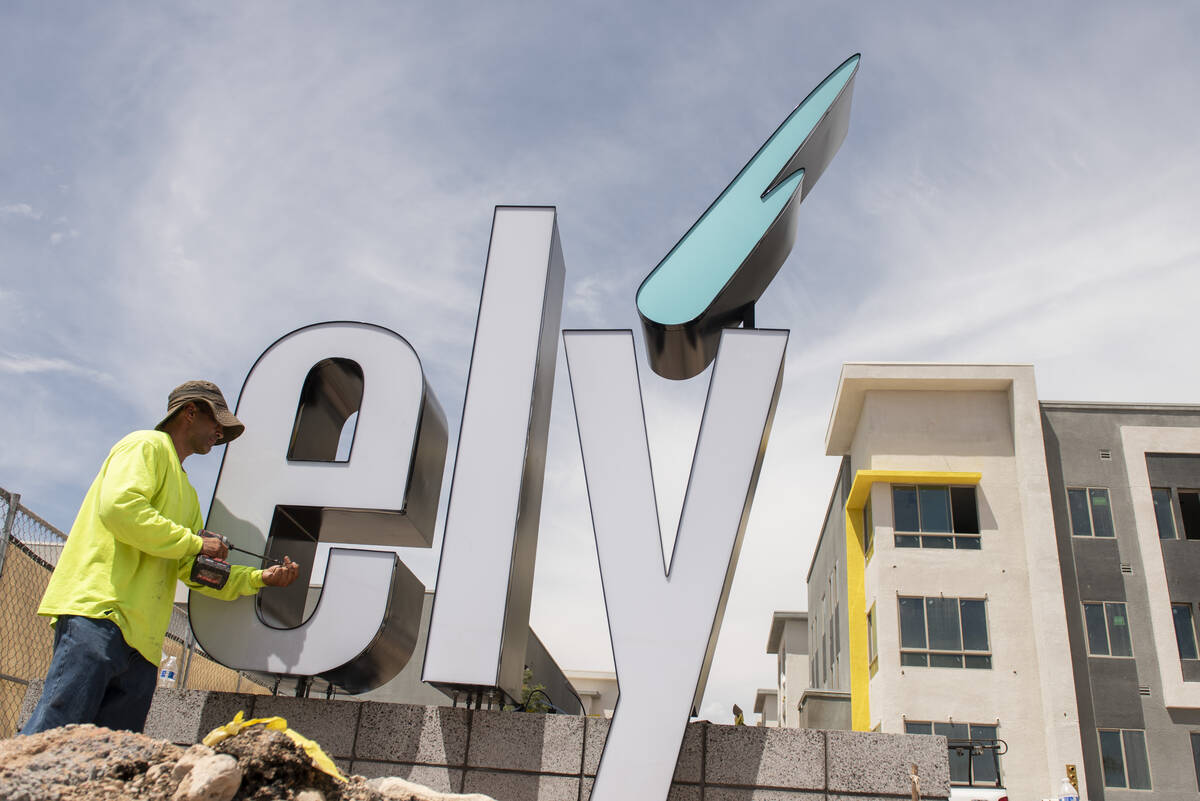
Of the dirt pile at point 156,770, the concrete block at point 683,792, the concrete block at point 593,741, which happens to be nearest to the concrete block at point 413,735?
the concrete block at point 593,741

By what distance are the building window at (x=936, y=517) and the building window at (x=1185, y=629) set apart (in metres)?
5.36

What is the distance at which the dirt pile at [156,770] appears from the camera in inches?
124

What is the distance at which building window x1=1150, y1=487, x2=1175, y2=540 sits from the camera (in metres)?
25.0

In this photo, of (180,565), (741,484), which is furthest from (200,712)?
(741,484)

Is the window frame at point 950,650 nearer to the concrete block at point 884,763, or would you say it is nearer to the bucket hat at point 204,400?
the concrete block at point 884,763

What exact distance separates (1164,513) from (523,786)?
86.0ft

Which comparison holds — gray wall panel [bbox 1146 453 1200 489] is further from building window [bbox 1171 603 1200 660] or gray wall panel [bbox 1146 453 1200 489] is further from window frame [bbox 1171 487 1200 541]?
building window [bbox 1171 603 1200 660]

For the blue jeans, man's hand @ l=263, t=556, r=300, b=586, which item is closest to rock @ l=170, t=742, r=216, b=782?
the blue jeans

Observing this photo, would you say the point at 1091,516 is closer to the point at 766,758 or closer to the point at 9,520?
the point at 766,758

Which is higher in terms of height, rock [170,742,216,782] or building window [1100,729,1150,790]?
building window [1100,729,1150,790]

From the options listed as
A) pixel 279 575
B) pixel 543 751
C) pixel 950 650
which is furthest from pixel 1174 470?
pixel 279 575

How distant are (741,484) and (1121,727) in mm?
23132

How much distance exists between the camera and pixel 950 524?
26.2 m

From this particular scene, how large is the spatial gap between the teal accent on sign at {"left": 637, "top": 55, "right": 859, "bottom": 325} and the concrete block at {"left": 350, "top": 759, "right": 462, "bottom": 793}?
345cm
